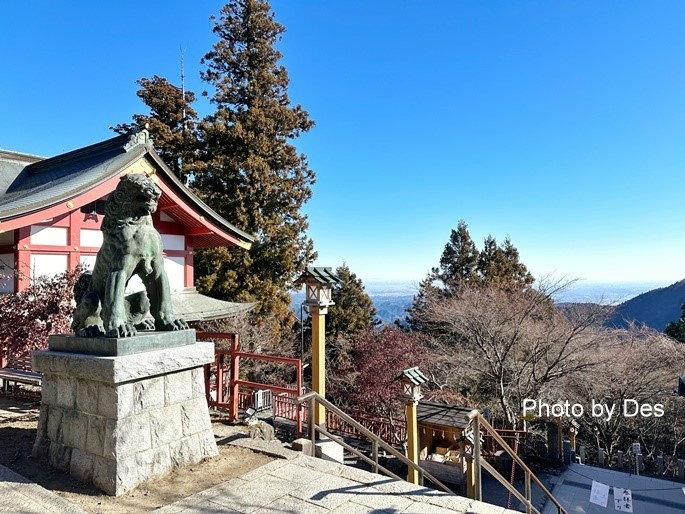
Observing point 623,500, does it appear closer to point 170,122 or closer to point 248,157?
point 248,157

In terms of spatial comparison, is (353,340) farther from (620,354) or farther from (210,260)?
(620,354)

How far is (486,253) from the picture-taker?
1019 inches

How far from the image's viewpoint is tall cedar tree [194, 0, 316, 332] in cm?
1631

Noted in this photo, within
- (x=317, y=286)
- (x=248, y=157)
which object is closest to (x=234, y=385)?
(x=317, y=286)

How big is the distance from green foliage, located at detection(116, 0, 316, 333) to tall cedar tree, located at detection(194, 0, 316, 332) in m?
0.04

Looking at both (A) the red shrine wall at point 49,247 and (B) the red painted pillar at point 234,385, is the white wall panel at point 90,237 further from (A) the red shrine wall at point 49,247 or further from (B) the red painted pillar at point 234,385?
(B) the red painted pillar at point 234,385

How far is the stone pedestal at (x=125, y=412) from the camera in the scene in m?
3.21

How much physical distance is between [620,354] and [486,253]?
1377 cm

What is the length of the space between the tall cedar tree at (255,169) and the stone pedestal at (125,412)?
12.1 metres

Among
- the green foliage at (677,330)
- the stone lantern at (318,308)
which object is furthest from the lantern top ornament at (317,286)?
the green foliage at (677,330)

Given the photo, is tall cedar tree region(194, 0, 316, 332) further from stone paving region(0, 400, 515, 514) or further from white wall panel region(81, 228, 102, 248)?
stone paving region(0, 400, 515, 514)

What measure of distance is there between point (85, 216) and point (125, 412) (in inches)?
280

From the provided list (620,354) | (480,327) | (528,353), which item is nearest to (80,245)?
(480,327)

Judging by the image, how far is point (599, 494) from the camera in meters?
9.32
